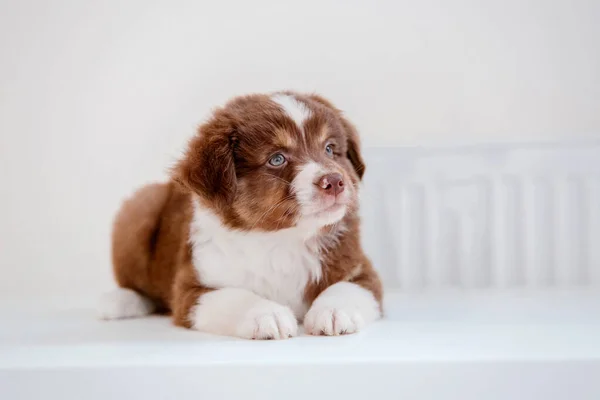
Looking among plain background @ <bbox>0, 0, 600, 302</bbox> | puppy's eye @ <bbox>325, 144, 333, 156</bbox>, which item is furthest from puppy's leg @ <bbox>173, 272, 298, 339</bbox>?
plain background @ <bbox>0, 0, 600, 302</bbox>

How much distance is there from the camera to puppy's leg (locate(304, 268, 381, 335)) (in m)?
2.41

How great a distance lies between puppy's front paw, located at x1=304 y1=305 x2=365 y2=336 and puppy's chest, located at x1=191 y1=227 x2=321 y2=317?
0.91 ft

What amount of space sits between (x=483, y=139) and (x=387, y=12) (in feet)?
2.95

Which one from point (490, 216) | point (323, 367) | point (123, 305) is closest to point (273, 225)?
point (323, 367)

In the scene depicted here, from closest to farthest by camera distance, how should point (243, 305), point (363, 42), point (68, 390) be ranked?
point (68, 390), point (243, 305), point (363, 42)

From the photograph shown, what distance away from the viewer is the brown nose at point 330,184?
240 centimetres

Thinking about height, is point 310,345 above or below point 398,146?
below

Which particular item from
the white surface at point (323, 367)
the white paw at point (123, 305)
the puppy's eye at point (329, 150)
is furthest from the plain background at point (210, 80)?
the white surface at point (323, 367)

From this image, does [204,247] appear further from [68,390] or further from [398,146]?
[398,146]

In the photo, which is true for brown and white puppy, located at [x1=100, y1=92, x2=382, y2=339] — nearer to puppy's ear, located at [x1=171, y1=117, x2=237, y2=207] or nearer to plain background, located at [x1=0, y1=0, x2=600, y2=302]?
puppy's ear, located at [x1=171, y1=117, x2=237, y2=207]

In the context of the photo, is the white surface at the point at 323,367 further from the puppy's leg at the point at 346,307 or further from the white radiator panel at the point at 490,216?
the white radiator panel at the point at 490,216

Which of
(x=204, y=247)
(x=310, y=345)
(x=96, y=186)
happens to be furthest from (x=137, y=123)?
(x=310, y=345)

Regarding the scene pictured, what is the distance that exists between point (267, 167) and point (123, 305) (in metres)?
1.01

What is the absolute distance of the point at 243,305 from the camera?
2.54 meters
